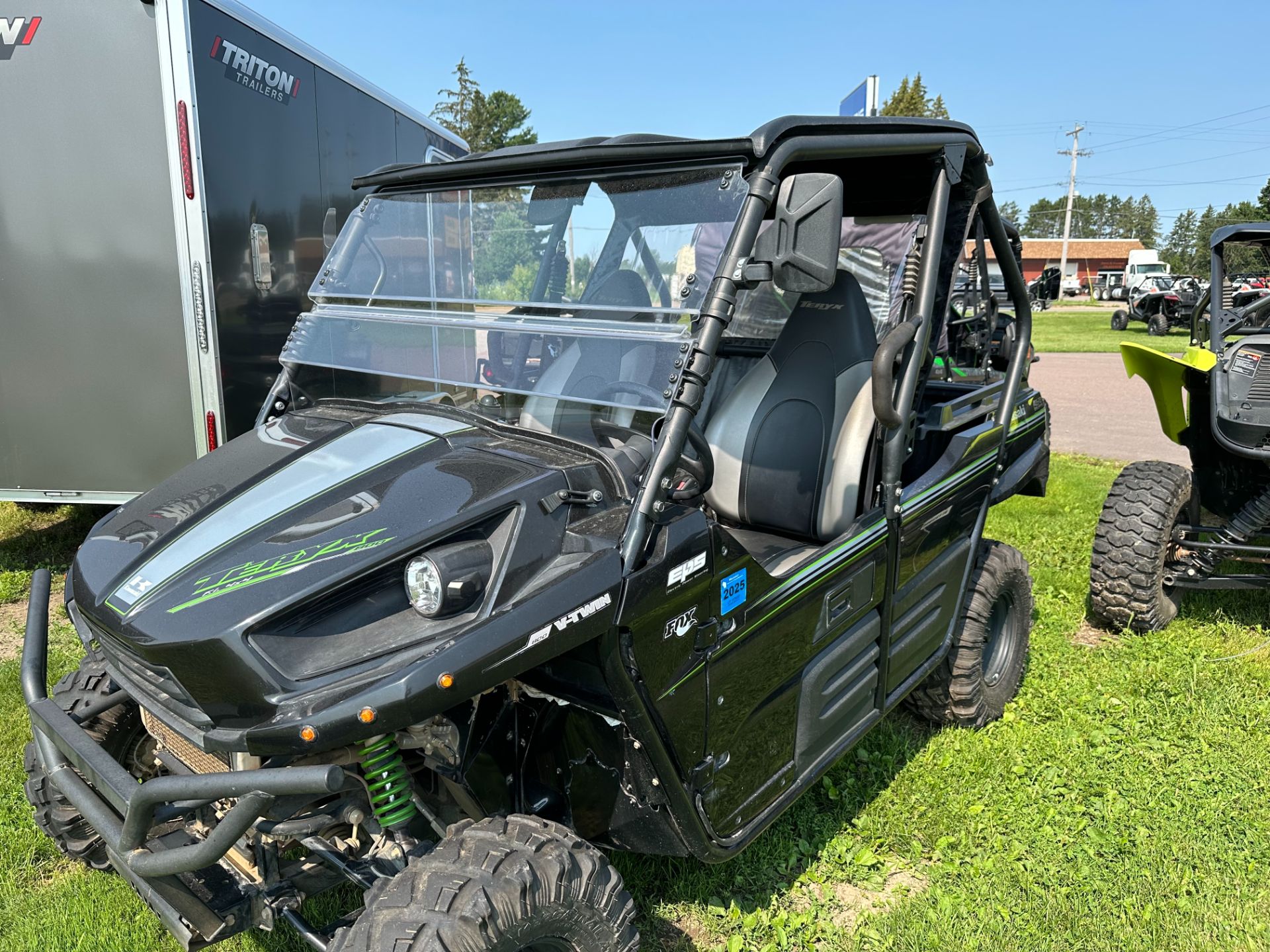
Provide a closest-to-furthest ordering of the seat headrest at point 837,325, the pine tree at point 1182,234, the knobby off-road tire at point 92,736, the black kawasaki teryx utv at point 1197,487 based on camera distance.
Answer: the knobby off-road tire at point 92,736 → the seat headrest at point 837,325 → the black kawasaki teryx utv at point 1197,487 → the pine tree at point 1182,234

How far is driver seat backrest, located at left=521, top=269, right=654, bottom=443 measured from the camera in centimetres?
224

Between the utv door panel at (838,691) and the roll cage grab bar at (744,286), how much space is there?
0.41 m

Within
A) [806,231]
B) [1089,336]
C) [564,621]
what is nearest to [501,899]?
[564,621]

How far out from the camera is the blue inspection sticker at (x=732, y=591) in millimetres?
2244

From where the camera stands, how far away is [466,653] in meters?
1.75

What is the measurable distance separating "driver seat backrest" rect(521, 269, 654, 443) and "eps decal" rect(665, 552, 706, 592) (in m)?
0.38

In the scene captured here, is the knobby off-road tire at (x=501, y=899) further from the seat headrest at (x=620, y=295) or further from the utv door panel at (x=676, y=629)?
the seat headrest at (x=620, y=295)

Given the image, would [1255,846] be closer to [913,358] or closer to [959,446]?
[959,446]

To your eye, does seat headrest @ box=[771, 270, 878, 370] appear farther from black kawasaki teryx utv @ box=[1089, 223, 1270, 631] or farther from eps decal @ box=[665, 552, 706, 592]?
black kawasaki teryx utv @ box=[1089, 223, 1270, 631]

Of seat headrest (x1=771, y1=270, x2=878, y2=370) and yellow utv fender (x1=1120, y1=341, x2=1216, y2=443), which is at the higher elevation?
seat headrest (x1=771, y1=270, x2=878, y2=370)

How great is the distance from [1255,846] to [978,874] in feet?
3.25

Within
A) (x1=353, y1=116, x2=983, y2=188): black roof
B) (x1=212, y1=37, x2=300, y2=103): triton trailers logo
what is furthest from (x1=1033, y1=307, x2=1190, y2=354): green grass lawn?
(x1=353, y1=116, x2=983, y2=188): black roof

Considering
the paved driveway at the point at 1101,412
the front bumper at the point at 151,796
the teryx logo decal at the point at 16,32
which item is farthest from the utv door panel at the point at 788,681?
the paved driveway at the point at 1101,412

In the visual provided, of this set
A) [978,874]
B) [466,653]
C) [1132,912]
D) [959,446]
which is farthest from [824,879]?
[466,653]
